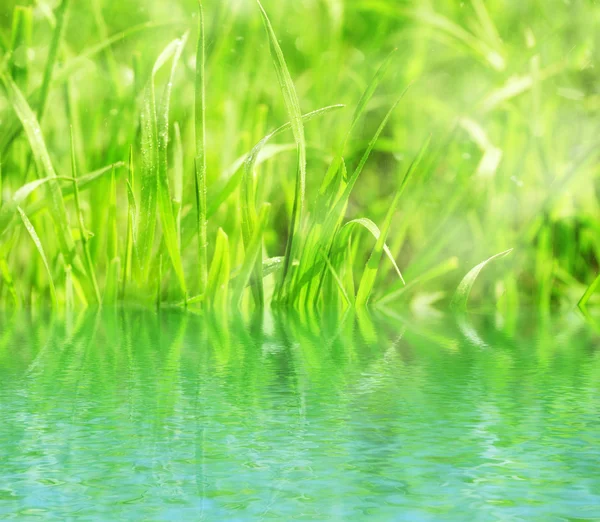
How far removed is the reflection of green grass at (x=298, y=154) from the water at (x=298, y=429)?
44cm

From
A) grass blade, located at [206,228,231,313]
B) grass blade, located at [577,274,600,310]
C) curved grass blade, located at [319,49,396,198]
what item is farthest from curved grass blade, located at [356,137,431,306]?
grass blade, located at [577,274,600,310]

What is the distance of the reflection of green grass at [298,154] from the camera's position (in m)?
1.50

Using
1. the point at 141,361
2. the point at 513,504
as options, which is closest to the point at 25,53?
the point at 141,361

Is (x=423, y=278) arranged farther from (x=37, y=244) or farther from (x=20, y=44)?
(x=20, y=44)

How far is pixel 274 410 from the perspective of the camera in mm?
673

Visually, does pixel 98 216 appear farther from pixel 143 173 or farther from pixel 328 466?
pixel 328 466

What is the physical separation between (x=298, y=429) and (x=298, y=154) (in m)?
0.91

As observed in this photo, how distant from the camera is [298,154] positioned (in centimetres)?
148

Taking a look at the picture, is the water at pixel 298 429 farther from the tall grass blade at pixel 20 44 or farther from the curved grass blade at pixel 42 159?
the tall grass blade at pixel 20 44

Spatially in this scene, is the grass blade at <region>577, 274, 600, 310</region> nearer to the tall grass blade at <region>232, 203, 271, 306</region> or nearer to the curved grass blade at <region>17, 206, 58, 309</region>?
the tall grass blade at <region>232, 203, 271, 306</region>

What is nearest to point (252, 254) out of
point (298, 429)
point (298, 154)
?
point (298, 154)

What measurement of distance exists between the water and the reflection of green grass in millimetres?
438

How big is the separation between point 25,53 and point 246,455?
4.23ft

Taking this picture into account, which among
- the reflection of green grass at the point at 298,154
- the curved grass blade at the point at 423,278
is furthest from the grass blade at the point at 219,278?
the curved grass blade at the point at 423,278
